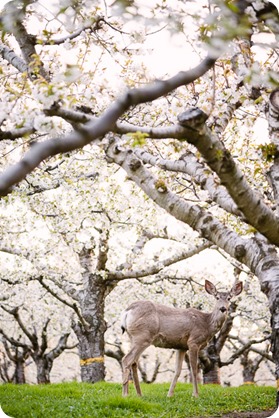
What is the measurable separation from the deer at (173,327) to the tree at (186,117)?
1891 millimetres

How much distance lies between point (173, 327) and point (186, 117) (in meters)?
5.49

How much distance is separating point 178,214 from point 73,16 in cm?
233

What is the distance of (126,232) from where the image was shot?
12.0 meters

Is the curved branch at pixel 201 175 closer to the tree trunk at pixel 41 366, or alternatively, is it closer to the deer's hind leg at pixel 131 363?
the deer's hind leg at pixel 131 363

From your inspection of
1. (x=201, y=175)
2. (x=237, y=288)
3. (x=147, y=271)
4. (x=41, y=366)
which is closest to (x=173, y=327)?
(x=237, y=288)

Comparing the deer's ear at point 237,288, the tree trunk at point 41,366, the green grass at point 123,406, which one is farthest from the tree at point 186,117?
the tree trunk at point 41,366

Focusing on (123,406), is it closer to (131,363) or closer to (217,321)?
(131,363)

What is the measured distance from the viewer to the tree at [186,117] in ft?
11.5

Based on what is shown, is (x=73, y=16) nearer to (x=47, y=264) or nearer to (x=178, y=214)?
(x=178, y=214)

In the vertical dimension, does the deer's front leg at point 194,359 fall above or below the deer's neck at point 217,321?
below

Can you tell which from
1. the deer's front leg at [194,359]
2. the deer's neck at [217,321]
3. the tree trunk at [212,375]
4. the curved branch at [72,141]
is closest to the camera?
the curved branch at [72,141]

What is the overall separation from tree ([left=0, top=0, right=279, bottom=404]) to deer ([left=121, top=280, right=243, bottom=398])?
6.20 ft

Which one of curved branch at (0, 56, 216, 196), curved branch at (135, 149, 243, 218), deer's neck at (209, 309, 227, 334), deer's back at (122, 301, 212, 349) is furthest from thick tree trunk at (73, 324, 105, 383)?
curved branch at (0, 56, 216, 196)

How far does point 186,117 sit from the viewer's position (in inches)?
138
